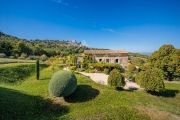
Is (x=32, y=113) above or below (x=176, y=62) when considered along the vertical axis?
below

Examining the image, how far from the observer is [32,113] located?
45.7 feet

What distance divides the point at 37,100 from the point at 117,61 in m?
26.9

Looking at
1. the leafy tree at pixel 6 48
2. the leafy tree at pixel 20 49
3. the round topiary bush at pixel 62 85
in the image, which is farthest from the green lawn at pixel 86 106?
the leafy tree at pixel 20 49

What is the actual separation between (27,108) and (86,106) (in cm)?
511

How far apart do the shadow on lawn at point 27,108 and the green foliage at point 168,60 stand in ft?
80.7

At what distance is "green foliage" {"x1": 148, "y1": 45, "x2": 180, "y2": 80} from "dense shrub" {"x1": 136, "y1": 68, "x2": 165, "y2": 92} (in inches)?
524

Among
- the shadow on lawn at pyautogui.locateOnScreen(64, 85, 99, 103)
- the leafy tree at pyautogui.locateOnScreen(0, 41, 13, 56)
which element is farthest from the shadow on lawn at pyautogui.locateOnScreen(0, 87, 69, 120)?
the leafy tree at pyautogui.locateOnScreen(0, 41, 13, 56)

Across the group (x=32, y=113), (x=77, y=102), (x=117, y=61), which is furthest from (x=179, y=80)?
(x=32, y=113)

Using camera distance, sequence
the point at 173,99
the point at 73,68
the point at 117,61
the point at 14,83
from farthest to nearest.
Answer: the point at 117,61
the point at 73,68
the point at 14,83
the point at 173,99

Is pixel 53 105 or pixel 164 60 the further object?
pixel 164 60

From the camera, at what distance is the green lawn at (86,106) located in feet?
44.4

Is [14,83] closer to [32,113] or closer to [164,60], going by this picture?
[32,113]

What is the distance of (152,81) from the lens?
20578 mm

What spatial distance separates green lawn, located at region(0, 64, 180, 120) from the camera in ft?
44.4
